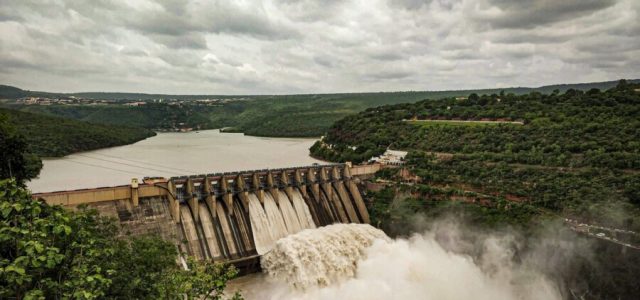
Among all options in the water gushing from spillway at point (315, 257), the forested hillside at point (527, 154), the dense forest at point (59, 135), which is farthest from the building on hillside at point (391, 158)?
the dense forest at point (59, 135)

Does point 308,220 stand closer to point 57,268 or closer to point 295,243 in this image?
point 295,243

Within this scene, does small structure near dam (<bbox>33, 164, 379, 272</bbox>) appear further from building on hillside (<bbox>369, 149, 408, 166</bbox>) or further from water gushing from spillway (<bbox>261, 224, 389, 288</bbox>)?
building on hillside (<bbox>369, 149, 408, 166</bbox>)

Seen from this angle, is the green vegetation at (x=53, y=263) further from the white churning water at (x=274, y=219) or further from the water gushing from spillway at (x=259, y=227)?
the white churning water at (x=274, y=219)

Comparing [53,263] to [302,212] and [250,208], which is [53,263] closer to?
[250,208]

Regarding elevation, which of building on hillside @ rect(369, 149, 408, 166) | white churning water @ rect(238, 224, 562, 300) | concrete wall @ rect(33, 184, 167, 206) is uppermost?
concrete wall @ rect(33, 184, 167, 206)

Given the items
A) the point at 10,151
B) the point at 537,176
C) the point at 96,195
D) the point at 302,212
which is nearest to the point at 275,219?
the point at 302,212

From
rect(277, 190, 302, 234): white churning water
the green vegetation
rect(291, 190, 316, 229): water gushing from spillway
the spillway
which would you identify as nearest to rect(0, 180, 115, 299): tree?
the green vegetation

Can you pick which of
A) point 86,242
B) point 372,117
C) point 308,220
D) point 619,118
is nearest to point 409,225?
point 308,220
